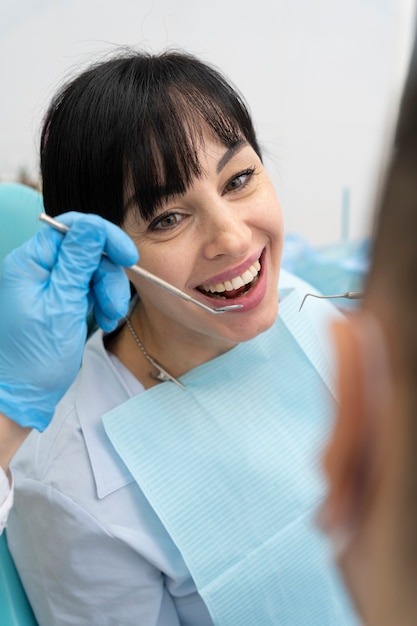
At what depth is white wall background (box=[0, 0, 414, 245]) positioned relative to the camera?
112 inches

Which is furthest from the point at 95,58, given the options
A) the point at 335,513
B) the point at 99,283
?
the point at 335,513

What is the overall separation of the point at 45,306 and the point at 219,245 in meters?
0.29

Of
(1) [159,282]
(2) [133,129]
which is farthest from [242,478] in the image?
(2) [133,129]

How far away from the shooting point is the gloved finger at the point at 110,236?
3.01 feet

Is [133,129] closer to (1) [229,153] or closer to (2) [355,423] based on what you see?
(1) [229,153]

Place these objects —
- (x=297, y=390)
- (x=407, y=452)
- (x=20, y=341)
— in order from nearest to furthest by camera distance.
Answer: (x=407, y=452)
(x=20, y=341)
(x=297, y=390)

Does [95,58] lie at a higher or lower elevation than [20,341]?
higher

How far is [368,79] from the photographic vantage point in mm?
2994

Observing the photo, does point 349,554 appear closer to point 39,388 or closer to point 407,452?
point 407,452

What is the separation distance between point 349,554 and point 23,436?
0.70 m

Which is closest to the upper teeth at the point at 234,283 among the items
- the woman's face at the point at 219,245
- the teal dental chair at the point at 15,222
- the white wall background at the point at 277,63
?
the woman's face at the point at 219,245

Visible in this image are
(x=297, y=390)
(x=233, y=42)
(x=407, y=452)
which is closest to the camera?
(x=407, y=452)

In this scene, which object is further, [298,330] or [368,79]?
[368,79]

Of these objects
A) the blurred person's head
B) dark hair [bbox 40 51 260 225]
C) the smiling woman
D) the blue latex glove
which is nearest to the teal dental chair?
the smiling woman
